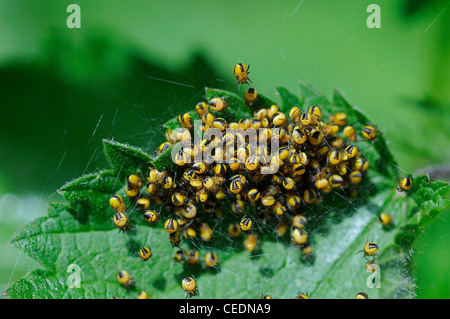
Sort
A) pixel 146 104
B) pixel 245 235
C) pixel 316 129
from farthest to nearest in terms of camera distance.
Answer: pixel 146 104
pixel 245 235
pixel 316 129

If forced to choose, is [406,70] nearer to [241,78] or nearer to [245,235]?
[241,78]

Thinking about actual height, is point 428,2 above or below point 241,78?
above

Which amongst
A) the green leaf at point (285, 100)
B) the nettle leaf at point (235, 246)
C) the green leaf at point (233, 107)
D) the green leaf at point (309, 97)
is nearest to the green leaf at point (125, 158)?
the nettle leaf at point (235, 246)

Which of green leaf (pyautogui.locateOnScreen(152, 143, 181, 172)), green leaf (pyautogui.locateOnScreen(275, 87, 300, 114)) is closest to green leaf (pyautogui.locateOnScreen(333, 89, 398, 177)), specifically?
green leaf (pyautogui.locateOnScreen(275, 87, 300, 114))

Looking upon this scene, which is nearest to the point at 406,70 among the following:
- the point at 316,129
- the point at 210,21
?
the point at 316,129

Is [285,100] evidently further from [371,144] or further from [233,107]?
[371,144]

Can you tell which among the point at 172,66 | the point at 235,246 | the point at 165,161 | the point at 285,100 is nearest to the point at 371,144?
the point at 285,100

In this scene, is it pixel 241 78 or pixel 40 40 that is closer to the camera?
pixel 241 78

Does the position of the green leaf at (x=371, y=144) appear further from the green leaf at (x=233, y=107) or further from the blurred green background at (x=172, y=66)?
the green leaf at (x=233, y=107)
